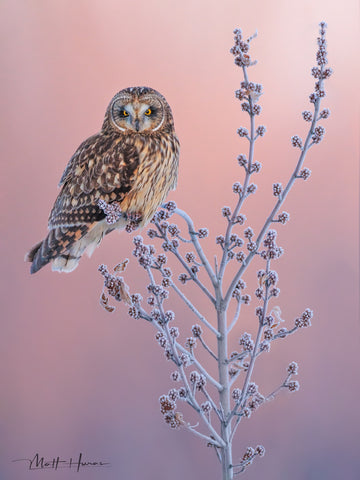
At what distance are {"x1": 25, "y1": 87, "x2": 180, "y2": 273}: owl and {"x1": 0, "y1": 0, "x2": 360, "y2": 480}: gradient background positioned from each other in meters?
0.14

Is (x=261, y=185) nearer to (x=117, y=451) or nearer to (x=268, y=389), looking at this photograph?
(x=268, y=389)

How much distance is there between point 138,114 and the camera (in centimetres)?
89

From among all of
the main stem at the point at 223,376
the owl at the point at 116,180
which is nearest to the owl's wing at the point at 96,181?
the owl at the point at 116,180

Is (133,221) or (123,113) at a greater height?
(123,113)

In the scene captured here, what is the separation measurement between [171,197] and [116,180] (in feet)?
0.74

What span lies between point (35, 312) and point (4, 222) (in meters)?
0.19

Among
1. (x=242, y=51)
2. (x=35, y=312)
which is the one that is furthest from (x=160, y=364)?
(x=242, y=51)

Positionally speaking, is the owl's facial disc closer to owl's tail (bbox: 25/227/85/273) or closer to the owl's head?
the owl's head

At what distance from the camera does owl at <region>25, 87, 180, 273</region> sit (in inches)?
34.4
